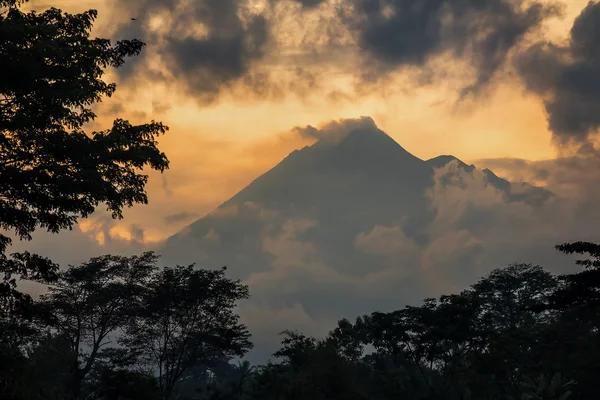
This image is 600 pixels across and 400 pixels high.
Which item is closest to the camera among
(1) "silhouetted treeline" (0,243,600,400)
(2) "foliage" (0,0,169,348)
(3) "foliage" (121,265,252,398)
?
(2) "foliage" (0,0,169,348)

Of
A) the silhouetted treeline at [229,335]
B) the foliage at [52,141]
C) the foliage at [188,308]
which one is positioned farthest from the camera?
the foliage at [188,308]

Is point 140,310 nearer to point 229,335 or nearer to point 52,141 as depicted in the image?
point 229,335

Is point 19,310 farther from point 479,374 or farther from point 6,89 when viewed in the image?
point 479,374

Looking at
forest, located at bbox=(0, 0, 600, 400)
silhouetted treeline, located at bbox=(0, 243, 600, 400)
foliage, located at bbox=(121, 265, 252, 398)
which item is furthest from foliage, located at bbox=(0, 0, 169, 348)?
foliage, located at bbox=(121, 265, 252, 398)

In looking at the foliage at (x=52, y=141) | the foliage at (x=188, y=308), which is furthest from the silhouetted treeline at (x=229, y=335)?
the foliage at (x=52, y=141)

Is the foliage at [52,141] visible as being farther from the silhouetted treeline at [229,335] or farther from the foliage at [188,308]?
the foliage at [188,308]

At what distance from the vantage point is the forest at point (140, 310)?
14469mm

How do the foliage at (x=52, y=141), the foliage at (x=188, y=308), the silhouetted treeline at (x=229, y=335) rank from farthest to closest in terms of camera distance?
1. the foliage at (x=188, y=308)
2. the silhouetted treeline at (x=229, y=335)
3. the foliage at (x=52, y=141)

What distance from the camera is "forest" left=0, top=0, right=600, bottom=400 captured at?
14.5 m

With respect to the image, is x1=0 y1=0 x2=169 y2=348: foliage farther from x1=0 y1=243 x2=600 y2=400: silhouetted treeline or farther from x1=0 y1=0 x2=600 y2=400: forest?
x1=0 y1=243 x2=600 y2=400: silhouetted treeline

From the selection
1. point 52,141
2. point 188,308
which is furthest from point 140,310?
point 52,141

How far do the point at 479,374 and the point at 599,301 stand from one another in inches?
717

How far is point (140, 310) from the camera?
44.8 meters

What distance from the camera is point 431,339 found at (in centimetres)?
4781
